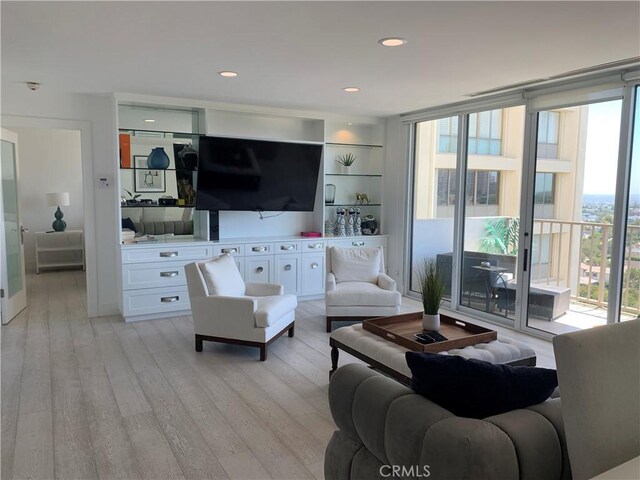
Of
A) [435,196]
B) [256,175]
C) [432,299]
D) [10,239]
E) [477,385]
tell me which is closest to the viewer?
[477,385]

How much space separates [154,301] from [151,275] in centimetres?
29

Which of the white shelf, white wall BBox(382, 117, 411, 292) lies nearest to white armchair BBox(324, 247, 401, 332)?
white wall BBox(382, 117, 411, 292)

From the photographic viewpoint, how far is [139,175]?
213 inches

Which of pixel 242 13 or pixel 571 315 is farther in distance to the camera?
pixel 571 315

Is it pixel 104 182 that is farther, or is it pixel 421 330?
pixel 104 182

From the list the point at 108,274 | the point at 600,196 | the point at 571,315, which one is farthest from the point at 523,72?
the point at 108,274

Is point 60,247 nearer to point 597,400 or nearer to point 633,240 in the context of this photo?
point 633,240

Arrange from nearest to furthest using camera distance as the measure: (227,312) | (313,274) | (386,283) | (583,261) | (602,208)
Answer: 1. (227,312)
2. (602,208)
3. (583,261)
4. (386,283)
5. (313,274)

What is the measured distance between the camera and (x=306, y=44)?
3.16 m

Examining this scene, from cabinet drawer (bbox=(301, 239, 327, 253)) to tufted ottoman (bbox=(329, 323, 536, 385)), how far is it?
269 centimetres

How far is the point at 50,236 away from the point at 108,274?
3.28m

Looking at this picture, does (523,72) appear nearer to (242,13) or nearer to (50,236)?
(242,13)

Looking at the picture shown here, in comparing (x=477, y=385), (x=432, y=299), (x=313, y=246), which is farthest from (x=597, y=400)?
(x=313, y=246)

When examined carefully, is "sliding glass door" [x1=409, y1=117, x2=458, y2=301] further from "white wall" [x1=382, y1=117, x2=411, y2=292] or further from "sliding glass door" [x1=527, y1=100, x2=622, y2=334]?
"sliding glass door" [x1=527, y1=100, x2=622, y2=334]
